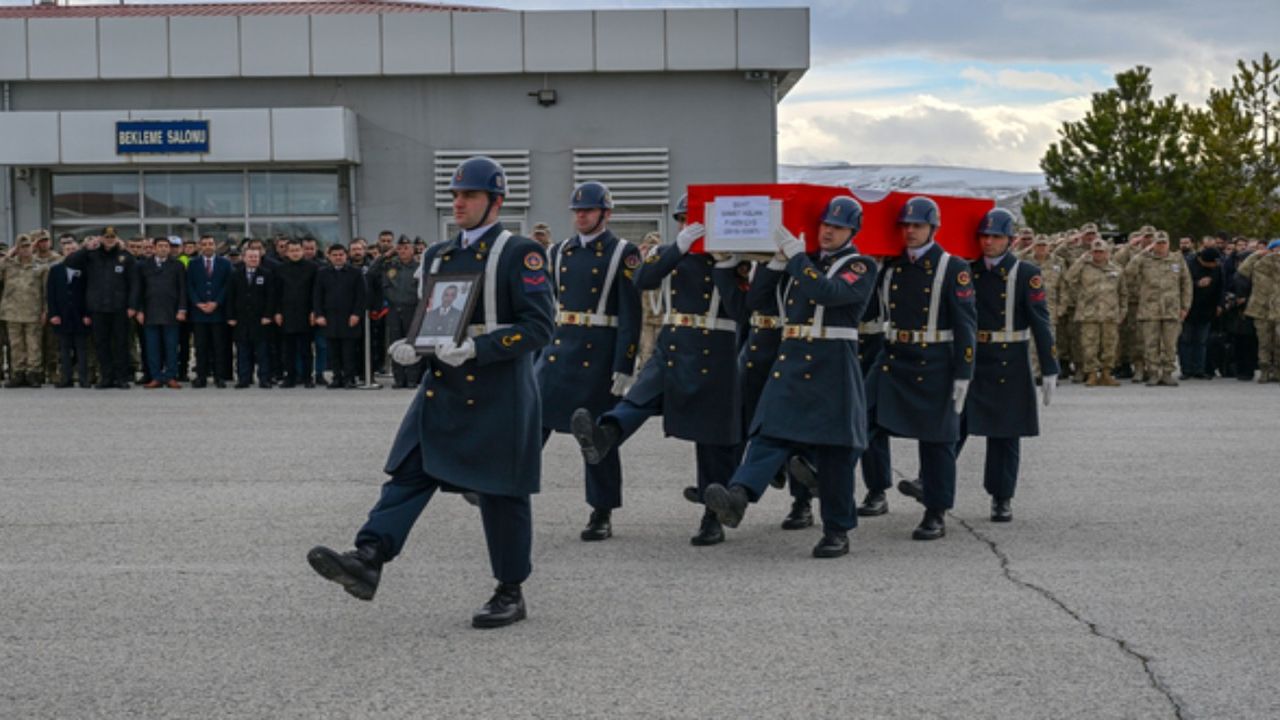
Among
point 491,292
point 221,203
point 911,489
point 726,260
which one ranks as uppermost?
point 221,203

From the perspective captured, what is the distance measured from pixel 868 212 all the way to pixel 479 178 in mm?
2945

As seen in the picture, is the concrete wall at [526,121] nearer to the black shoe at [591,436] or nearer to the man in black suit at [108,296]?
the man in black suit at [108,296]

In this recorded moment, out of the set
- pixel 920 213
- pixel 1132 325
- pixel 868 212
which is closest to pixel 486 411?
pixel 868 212

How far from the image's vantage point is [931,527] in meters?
9.00

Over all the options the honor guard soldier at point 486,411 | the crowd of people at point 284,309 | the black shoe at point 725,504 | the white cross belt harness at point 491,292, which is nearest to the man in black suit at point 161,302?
the crowd of people at point 284,309

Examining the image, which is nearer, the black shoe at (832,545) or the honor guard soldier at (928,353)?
the black shoe at (832,545)

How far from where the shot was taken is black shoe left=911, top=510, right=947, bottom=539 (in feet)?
29.3

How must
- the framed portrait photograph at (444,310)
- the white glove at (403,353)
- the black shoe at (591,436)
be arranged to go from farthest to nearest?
the black shoe at (591,436), the framed portrait photograph at (444,310), the white glove at (403,353)

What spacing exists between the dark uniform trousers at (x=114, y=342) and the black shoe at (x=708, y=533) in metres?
13.8

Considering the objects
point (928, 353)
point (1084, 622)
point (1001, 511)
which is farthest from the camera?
point (1001, 511)

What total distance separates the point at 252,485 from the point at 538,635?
5.04m

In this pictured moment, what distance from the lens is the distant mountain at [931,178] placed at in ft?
133

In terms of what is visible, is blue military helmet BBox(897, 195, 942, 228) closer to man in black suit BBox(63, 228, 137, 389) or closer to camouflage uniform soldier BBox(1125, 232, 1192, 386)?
camouflage uniform soldier BBox(1125, 232, 1192, 386)

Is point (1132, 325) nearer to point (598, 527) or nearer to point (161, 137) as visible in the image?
point (598, 527)
